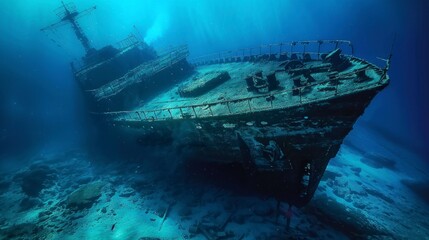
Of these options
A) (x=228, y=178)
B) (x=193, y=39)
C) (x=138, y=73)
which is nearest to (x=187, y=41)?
(x=193, y=39)

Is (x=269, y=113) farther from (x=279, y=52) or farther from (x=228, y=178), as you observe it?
(x=279, y=52)

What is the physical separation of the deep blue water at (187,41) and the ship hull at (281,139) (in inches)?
532

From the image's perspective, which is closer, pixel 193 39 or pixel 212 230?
pixel 212 230

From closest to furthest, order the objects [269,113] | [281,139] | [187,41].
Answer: [269,113] → [281,139] → [187,41]

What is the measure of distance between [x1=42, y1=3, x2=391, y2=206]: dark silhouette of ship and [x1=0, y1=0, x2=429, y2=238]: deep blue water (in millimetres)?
10102

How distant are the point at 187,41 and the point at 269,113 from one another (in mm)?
47033

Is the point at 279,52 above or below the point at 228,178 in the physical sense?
above

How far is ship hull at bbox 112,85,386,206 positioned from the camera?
7473 millimetres

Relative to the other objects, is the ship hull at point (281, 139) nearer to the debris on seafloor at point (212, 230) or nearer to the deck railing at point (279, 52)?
the debris on seafloor at point (212, 230)

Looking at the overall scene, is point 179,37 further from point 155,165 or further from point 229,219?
point 229,219

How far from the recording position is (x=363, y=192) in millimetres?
15172

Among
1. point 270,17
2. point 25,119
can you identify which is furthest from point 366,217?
point 270,17

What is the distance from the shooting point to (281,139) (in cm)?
869

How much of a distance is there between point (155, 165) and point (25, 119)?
791 inches
